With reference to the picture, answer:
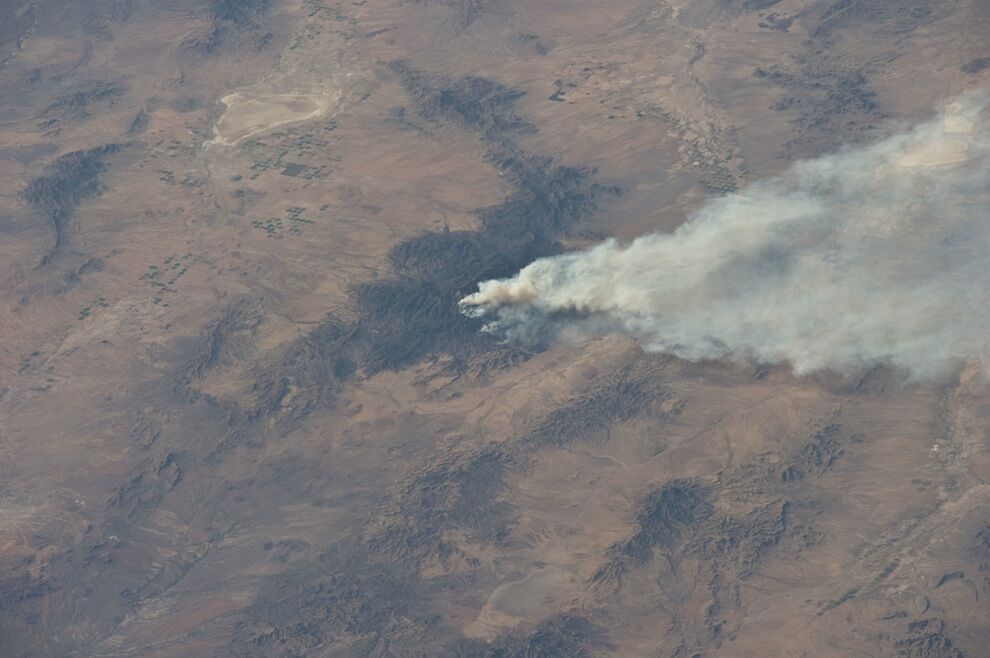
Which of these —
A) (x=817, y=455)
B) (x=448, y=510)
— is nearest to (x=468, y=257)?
(x=448, y=510)

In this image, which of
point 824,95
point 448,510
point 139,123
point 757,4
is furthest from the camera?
point 757,4

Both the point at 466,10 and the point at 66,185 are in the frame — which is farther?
the point at 466,10

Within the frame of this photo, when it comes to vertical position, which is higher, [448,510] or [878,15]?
[878,15]

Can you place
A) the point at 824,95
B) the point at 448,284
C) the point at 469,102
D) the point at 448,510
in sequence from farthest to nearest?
the point at 469,102 → the point at 824,95 → the point at 448,284 → the point at 448,510

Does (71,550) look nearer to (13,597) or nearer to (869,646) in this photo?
(13,597)

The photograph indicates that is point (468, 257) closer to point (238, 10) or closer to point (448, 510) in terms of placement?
point (448, 510)

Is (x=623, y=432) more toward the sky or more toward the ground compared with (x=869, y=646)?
more toward the sky

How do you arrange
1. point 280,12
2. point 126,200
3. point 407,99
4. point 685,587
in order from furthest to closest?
point 280,12 < point 407,99 < point 126,200 < point 685,587

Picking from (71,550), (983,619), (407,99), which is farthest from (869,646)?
(407,99)
